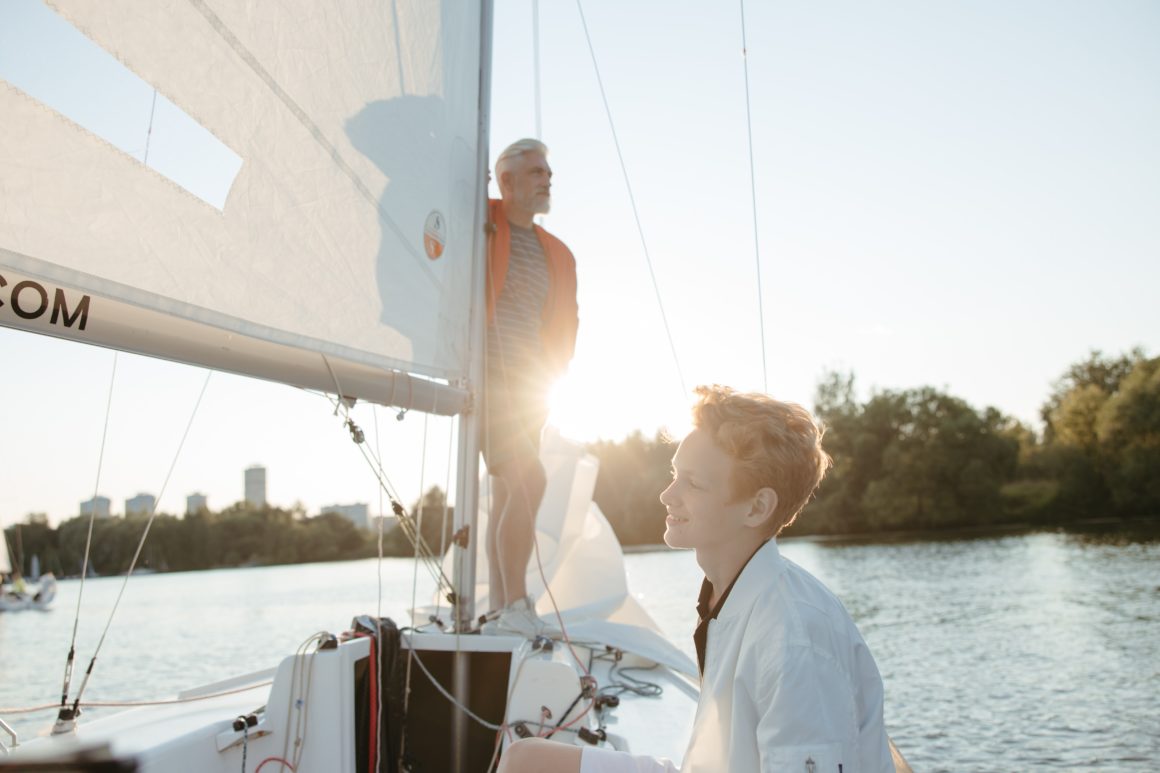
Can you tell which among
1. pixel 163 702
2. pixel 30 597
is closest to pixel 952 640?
pixel 163 702

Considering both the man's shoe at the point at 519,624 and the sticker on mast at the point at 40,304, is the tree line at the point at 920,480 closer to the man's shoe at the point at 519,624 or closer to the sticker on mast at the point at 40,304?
the man's shoe at the point at 519,624

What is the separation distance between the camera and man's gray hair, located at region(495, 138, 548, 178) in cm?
356

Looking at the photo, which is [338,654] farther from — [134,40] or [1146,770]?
[1146,770]

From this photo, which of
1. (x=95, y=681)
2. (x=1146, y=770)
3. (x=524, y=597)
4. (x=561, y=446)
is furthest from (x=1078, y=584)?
(x=95, y=681)

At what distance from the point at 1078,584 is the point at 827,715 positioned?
14.5 metres

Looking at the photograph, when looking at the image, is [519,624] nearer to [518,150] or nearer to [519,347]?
[519,347]

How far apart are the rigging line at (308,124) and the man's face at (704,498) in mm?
1332

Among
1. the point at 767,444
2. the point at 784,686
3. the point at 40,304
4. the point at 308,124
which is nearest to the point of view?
the point at 784,686

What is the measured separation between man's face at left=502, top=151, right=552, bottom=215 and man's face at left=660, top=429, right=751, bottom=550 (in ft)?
7.79

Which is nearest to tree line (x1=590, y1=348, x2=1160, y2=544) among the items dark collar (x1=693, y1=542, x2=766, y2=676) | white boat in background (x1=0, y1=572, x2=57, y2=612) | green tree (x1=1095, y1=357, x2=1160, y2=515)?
Result: green tree (x1=1095, y1=357, x2=1160, y2=515)

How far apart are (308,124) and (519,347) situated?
5.09ft

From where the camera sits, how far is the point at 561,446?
5.34 m

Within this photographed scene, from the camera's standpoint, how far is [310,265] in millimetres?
2123

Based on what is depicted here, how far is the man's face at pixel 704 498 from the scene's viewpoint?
1358 mm
